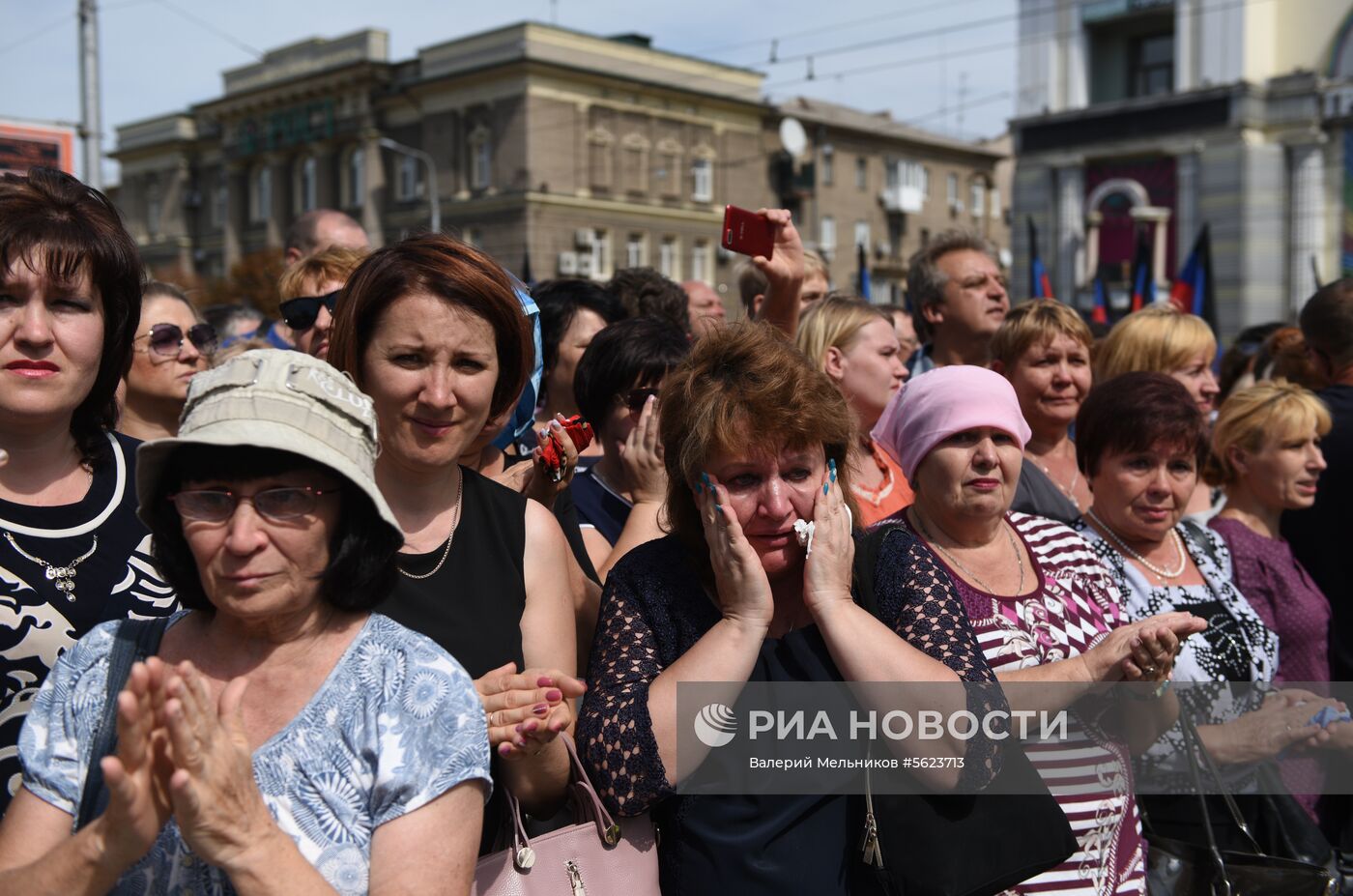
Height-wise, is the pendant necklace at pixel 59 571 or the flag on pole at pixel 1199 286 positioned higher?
the flag on pole at pixel 1199 286

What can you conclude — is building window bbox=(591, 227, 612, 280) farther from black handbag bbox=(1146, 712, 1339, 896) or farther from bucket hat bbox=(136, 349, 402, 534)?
bucket hat bbox=(136, 349, 402, 534)

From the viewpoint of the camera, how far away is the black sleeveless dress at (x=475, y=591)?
253 cm

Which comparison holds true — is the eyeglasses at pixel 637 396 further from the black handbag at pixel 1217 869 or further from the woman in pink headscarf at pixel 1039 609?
the black handbag at pixel 1217 869

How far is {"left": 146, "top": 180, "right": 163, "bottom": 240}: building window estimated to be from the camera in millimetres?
56562

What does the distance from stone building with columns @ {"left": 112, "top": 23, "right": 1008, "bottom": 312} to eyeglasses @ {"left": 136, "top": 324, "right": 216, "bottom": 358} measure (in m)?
31.8

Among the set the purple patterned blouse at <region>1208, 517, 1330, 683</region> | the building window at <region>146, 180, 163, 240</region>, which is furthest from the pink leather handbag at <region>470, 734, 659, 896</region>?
the building window at <region>146, 180, 163, 240</region>

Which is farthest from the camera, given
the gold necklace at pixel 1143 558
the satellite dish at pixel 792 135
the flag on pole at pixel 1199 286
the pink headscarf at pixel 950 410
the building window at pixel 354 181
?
the building window at pixel 354 181

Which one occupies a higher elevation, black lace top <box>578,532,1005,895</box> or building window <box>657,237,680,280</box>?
building window <box>657,237,680,280</box>

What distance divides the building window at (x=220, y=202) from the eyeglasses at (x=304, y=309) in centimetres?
5227

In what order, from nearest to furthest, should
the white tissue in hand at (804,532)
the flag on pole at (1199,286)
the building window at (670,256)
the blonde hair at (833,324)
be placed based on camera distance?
the white tissue in hand at (804,532) < the blonde hair at (833,324) < the flag on pole at (1199,286) < the building window at (670,256)

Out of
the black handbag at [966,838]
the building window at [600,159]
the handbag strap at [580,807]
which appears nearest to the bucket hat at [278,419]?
the handbag strap at [580,807]

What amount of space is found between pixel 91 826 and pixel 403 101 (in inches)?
1789

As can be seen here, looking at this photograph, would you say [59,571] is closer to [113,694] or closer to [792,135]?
[113,694]

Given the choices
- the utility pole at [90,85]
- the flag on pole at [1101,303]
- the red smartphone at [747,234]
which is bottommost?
the red smartphone at [747,234]
